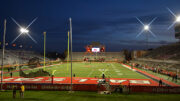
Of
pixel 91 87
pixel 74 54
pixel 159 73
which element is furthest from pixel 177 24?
pixel 74 54

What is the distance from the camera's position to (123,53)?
354 ft

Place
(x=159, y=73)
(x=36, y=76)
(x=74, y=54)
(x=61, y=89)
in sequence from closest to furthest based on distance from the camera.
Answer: (x=61, y=89), (x=36, y=76), (x=159, y=73), (x=74, y=54)

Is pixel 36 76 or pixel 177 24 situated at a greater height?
pixel 177 24

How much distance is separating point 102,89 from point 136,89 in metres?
4.02

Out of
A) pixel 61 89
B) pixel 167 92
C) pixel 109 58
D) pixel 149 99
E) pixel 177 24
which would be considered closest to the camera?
pixel 149 99

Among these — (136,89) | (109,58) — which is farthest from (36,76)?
(109,58)

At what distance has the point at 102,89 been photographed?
1892 cm

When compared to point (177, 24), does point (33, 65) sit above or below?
below

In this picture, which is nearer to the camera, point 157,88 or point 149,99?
point 149,99

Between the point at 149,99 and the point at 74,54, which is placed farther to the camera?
the point at 74,54

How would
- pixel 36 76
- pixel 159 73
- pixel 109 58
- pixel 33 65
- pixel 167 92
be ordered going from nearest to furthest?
pixel 167 92
pixel 36 76
pixel 159 73
pixel 33 65
pixel 109 58

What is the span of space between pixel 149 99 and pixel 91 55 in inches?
3609

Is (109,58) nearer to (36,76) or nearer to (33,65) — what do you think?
(33,65)

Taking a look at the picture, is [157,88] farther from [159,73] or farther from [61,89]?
[159,73]
